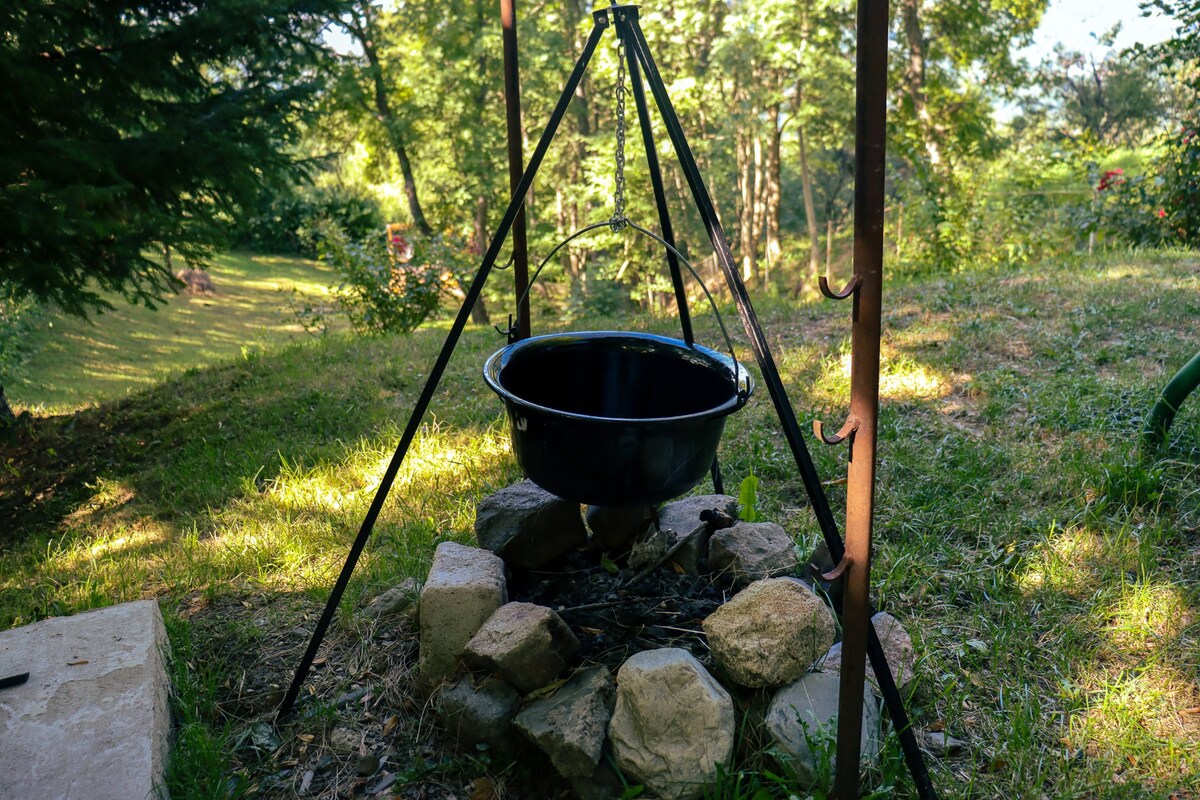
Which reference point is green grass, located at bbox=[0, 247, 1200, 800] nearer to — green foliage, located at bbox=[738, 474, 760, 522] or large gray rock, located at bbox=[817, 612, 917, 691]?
large gray rock, located at bbox=[817, 612, 917, 691]

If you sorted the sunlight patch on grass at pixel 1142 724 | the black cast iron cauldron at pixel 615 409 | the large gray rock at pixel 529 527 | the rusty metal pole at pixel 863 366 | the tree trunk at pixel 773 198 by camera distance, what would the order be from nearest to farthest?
the rusty metal pole at pixel 863 366 < the sunlight patch on grass at pixel 1142 724 < the black cast iron cauldron at pixel 615 409 < the large gray rock at pixel 529 527 < the tree trunk at pixel 773 198

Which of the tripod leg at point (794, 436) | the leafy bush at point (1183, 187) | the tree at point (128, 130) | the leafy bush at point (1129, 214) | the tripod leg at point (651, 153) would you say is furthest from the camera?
the leafy bush at point (1129, 214)

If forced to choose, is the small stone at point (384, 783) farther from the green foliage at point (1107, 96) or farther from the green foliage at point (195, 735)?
the green foliage at point (1107, 96)

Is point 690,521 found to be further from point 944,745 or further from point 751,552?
point 944,745

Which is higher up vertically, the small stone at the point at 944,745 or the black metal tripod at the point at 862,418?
the black metal tripod at the point at 862,418

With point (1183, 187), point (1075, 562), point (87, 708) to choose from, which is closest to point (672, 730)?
point (87, 708)

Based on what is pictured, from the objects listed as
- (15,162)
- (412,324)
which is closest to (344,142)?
(412,324)

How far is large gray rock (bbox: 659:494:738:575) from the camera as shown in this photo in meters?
2.67

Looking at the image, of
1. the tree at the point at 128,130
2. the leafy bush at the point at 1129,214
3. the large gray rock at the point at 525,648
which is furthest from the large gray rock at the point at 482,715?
the leafy bush at the point at 1129,214

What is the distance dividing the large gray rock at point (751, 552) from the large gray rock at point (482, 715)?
793 mm

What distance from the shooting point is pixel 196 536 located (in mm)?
3434

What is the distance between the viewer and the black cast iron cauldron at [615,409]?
6.81 ft

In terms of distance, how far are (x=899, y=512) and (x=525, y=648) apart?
1.65 metres

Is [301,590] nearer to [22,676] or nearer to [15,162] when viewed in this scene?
[22,676]
